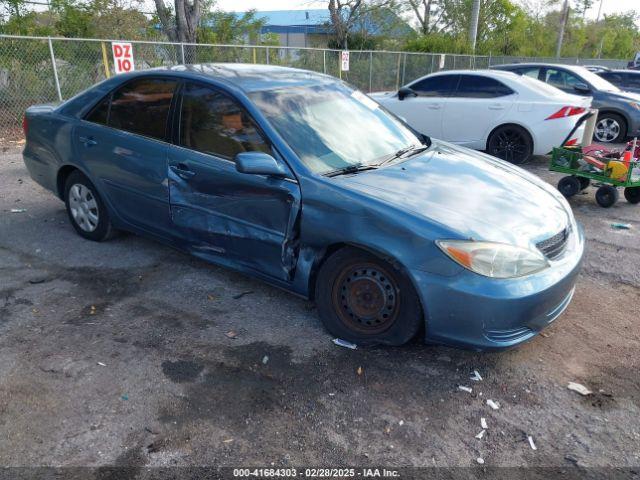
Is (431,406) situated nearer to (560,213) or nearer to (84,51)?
(560,213)

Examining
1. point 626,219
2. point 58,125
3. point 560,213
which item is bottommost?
point 626,219

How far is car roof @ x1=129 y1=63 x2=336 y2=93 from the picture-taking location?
3.91 meters

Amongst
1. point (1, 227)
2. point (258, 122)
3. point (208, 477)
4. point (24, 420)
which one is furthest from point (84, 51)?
point (208, 477)

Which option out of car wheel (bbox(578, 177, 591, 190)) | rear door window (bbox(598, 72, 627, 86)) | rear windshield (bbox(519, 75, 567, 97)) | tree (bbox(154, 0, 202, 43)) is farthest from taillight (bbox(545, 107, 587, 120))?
tree (bbox(154, 0, 202, 43))

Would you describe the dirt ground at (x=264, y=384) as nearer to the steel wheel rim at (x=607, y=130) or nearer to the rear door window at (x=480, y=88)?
the rear door window at (x=480, y=88)

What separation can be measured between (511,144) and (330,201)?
6.67m

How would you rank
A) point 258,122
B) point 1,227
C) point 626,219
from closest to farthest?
point 258,122, point 1,227, point 626,219

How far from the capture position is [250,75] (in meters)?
4.09

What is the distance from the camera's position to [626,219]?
6.34 meters

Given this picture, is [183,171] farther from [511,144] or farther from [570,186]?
[511,144]

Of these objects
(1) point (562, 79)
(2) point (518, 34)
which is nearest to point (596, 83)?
(1) point (562, 79)

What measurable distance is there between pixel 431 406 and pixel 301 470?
852mm

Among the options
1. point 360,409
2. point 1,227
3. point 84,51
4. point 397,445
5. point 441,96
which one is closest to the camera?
point 397,445

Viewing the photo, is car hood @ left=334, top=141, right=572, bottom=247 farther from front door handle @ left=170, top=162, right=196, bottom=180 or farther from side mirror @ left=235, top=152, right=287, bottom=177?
front door handle @ left=170, top=162, right=196, bottom=180
